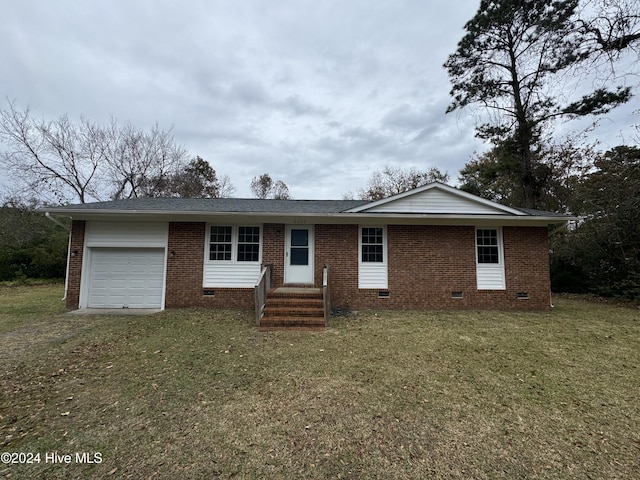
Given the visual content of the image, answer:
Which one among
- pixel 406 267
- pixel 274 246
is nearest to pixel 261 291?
pixel 274 246

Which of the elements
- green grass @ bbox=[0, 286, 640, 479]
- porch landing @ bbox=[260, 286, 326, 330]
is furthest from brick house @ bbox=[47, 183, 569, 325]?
green grass @ bbox=[0, 286, 640, 479]

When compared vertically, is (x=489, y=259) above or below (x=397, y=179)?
below

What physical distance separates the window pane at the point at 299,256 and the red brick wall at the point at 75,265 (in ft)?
21.0

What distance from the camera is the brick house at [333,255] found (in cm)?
857

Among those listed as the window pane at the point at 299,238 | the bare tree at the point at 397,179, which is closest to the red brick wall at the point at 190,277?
the window pane at the point at 299,238

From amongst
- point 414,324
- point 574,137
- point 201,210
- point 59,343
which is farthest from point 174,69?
point 574,137

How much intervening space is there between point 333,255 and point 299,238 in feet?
4.06

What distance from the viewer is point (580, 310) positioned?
887cm

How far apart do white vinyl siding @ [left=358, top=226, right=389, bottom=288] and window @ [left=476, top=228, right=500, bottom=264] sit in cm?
310

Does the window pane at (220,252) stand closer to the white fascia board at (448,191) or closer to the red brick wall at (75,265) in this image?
the red brick wall at (75,265)

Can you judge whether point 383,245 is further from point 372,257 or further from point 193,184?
point 193,184

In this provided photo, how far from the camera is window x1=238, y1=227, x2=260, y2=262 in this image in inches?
349

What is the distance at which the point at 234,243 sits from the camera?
29.0 feet

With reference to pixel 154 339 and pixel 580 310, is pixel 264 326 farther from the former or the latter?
pixel 580 310
